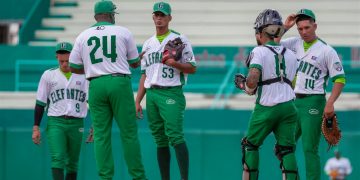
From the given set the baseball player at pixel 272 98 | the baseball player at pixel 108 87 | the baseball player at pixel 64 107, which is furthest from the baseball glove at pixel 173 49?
the baseball player at pixel 64 107

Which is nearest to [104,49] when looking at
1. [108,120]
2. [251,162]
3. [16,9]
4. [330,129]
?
[108,120]

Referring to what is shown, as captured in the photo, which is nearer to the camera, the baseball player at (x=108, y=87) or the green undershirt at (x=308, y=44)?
the baseball player at (x=108, y=87)

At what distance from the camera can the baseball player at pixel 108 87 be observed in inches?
410

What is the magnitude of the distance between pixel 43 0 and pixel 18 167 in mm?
7515

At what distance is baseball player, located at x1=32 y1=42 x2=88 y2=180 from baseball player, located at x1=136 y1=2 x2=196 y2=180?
3.90 ft

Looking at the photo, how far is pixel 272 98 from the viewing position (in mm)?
10398

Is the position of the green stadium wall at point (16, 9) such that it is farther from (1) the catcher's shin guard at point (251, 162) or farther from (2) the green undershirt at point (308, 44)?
(1) the catcher's shin guard at point (251, 162)

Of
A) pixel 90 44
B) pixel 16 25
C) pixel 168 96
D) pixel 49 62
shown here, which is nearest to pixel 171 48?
pixel 168 96

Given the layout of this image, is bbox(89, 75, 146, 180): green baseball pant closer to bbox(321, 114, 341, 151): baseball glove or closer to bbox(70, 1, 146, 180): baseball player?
bbox(70, 1, 146, 180): baseball player

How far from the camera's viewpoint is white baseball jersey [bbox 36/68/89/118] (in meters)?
12.5

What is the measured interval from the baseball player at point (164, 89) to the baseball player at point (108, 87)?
0.91 meters

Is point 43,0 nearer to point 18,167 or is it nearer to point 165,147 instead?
point 18,167

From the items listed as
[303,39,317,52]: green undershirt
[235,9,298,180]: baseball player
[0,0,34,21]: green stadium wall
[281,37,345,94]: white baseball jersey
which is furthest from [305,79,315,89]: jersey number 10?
[0,0,34,21]: green stadium wall

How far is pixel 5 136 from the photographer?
1482 cm
